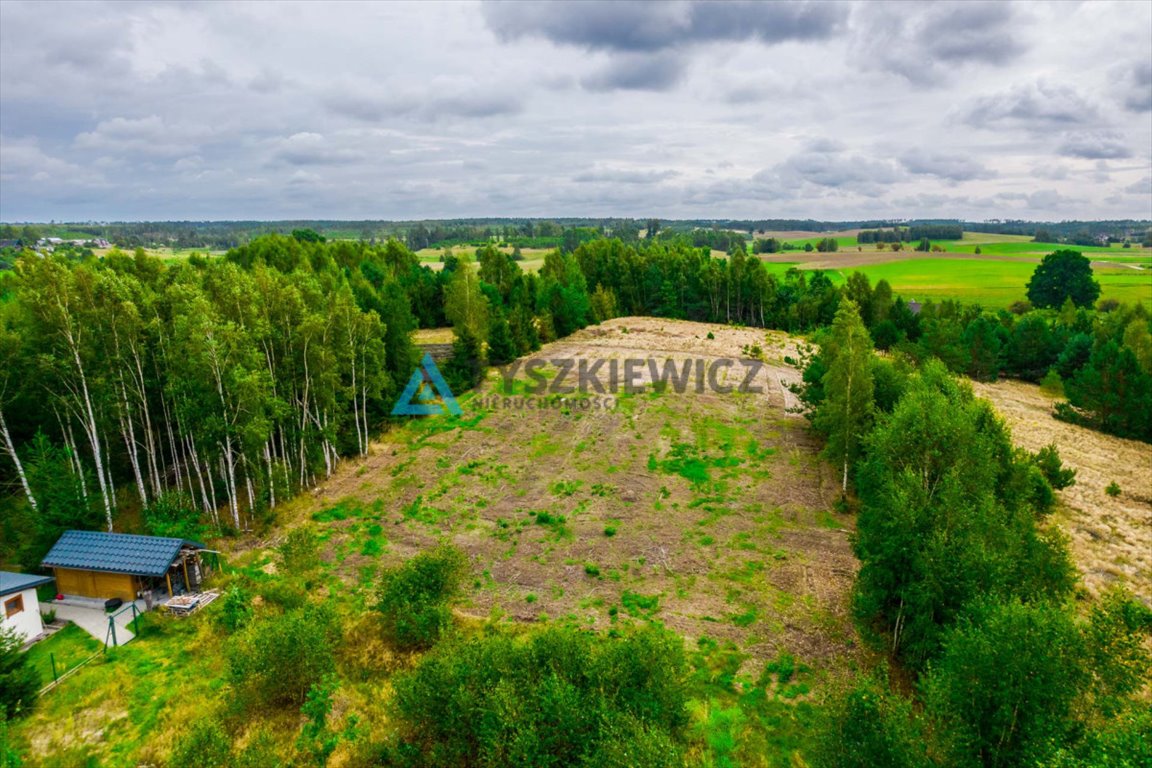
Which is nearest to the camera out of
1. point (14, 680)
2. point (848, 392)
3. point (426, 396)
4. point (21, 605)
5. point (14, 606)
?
point (14, 680)

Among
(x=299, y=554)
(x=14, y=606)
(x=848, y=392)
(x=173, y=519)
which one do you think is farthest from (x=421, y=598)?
(x=848, y=392)

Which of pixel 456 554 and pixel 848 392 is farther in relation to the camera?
pixel 848 392

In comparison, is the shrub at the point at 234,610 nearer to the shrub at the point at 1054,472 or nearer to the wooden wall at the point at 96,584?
the wooden wall at the point at 96,584

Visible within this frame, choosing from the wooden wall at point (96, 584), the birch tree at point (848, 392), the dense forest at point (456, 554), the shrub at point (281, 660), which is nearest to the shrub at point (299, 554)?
the dense forest at point (456, 554)

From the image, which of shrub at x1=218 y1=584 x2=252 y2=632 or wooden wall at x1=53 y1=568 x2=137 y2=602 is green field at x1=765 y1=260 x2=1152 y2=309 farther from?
wooden wall at x1=53 y1=568 x2=137 y2=602

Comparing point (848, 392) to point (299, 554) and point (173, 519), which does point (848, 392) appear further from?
point (173, 519)

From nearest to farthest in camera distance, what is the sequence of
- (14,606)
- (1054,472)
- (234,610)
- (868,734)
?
1. (868,734)
2. (14,606)
3. (234,610)
4. (1054,472)

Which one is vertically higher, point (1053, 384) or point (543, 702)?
point (543, 702)

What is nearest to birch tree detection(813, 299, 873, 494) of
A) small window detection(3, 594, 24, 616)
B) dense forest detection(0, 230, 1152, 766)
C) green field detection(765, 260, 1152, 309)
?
dense forest detection(0, 230, 1152, 766)
